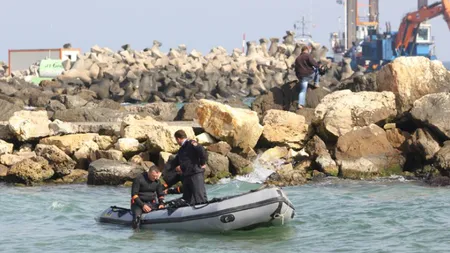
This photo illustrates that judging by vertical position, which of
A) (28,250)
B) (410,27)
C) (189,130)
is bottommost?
(28,250)

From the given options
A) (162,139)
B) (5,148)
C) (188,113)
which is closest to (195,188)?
(162,139)

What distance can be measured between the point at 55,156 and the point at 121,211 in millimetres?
5372

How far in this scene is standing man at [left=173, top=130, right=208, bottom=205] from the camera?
578 inches

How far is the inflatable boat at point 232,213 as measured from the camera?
14445mm

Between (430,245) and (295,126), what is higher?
(295,126)

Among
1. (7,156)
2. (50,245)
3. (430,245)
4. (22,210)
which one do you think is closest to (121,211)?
(50,245)

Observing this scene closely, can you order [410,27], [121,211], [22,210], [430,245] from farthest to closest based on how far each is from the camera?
[410,27] → [22,210] → [121,211] → [430,245]

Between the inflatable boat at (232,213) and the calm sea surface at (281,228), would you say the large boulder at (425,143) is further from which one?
the inflatable boat at (232,213)

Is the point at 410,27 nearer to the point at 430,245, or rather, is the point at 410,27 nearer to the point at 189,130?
the point at 189,130

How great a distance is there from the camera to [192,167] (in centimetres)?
1481

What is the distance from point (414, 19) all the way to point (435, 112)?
→ 6629cm

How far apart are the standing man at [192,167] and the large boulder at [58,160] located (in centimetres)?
649

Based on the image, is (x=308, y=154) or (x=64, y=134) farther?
(x=64, y=134)

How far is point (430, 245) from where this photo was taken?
14117 millimetres
